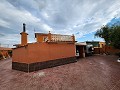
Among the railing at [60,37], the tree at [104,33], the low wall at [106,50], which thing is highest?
the tree at [104,33]

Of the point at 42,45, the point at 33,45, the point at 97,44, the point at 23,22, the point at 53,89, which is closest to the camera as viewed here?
the point at 53,89

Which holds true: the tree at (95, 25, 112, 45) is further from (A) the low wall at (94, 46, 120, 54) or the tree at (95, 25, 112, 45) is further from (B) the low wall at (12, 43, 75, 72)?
(B) the low wall at (12, 43, 75, 72)

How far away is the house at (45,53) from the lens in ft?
30.8

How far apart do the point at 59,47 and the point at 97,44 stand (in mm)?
21376

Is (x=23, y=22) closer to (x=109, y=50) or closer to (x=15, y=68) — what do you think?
(x=15, y=68)

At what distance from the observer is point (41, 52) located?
32.8 feet

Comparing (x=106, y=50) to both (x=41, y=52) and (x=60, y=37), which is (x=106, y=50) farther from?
(x=41, y=52)

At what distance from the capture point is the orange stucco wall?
936 centimetres

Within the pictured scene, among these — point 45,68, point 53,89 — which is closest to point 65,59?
point 45,68

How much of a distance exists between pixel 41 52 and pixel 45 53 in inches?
19.2

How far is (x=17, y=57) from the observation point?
11.0 meters

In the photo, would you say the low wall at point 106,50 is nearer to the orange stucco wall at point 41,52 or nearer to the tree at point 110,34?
the tree at point 110,34

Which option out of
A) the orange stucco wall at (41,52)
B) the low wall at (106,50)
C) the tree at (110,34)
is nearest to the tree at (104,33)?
the tree at (110,34)

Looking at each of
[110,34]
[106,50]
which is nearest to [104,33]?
[106,50]
